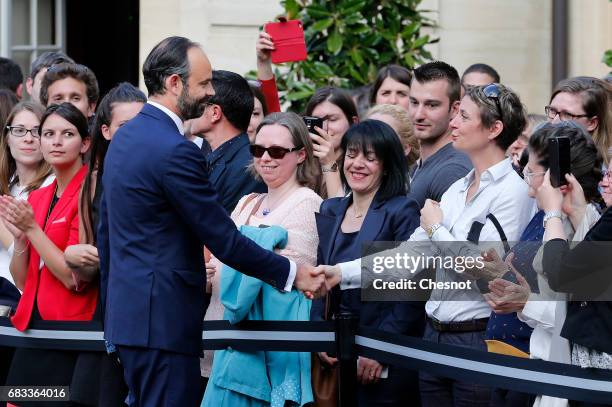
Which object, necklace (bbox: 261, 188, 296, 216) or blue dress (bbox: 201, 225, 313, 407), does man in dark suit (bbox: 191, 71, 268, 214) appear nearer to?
necklace (bbox: 261, 188, 296, 216)

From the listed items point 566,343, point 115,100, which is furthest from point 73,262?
point 566,343

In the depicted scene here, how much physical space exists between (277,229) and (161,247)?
891 millimetres

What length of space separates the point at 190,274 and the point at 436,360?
43.8 inches

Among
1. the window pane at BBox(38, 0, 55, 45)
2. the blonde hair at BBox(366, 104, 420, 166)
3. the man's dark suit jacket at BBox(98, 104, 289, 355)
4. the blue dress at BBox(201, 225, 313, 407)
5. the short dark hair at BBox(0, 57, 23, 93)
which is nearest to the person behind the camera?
the man's dark suit jacket at BBox(98, 104, 289, 355)

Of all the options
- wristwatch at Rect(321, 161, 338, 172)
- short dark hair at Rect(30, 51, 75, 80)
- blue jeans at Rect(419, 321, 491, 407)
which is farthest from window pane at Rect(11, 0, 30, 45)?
blue jeans at Rect(419, 321, 491, 407)

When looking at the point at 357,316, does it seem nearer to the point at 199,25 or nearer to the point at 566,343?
the point at 566,343

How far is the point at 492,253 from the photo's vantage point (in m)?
5.66

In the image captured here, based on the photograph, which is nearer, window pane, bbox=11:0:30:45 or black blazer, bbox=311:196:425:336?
black blazer, bbox=311:196:425:336

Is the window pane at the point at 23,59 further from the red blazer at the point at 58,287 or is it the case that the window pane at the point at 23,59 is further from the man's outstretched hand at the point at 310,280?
the man's outstretched hand at the point at 310,280

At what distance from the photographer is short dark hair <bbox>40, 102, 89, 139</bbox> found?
22.7 feet

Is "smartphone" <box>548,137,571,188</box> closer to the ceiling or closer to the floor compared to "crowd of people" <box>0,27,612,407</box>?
closer to the ceiling

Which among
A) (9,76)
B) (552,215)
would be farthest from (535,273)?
(9,76)

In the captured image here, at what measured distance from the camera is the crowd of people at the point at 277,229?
216 inches

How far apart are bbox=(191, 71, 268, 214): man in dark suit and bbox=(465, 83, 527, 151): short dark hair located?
1.39m
